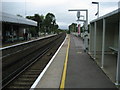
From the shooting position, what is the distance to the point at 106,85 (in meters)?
7.67

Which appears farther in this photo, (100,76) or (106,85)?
(100,76)

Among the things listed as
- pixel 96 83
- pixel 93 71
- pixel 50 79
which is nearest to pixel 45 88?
pixel 50 79

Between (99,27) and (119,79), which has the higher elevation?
(99,27)

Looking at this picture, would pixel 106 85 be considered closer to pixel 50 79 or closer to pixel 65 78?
pixel 65 78

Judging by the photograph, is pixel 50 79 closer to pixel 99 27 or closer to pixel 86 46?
pixel 99 27

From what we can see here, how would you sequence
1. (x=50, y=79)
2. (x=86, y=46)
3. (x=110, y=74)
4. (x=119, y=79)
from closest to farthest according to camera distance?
(x=119, y=79) → (x=50, y=79) → (x=110, y=74) → (x=86, y=46)

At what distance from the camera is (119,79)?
7859mm

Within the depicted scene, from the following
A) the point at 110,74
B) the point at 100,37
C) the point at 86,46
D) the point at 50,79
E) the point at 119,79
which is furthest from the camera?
the point at 86,46

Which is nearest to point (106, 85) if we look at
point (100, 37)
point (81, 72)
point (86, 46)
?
point (81, 72)

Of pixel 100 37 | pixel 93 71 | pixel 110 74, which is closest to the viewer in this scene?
pixel 110 74

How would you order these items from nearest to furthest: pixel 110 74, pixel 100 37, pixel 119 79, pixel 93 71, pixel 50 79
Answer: pixel 119 79, pixel 50 79, pixel 110 74, pixel 93 71, pixel 100 37

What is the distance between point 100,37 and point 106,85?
32.2 feet

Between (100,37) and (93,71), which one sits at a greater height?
(100,37)

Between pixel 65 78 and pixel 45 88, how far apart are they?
166cm
